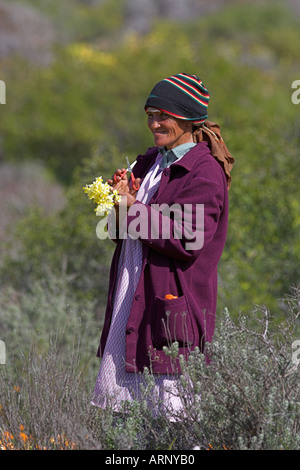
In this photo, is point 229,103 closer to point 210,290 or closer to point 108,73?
point 108,73

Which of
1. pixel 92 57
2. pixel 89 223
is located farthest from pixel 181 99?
pixel 92 57

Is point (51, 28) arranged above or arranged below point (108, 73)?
above

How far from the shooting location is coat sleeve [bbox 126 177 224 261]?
2588 mm

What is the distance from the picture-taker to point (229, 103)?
11852 mm

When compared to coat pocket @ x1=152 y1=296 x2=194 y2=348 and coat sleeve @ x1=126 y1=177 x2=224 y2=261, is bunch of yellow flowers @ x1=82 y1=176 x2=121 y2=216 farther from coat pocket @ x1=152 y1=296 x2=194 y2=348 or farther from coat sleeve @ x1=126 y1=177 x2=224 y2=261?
coat pocket @ x1=152 y1=296 x2=194 y2=348

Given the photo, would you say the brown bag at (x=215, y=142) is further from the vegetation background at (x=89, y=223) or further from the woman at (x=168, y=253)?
the vegetation background at (x=89, y=223)

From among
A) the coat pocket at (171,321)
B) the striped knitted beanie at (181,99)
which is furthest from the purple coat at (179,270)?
the striped knitted beanie at (181,99)

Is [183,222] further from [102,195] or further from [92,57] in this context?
[92,57]

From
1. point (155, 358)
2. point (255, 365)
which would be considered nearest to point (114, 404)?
point (155, 358)

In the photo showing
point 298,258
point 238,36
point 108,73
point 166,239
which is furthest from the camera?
point 238,36

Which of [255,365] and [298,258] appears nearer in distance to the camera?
[255,365]

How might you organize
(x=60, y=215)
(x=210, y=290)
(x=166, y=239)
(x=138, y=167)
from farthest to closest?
1. (x=60, y=215)
2. (x=138, y=167)
3. (x=210, y=290)
4. (x=166, y=239)

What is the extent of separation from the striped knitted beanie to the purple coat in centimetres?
13

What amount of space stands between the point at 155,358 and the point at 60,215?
357cm
